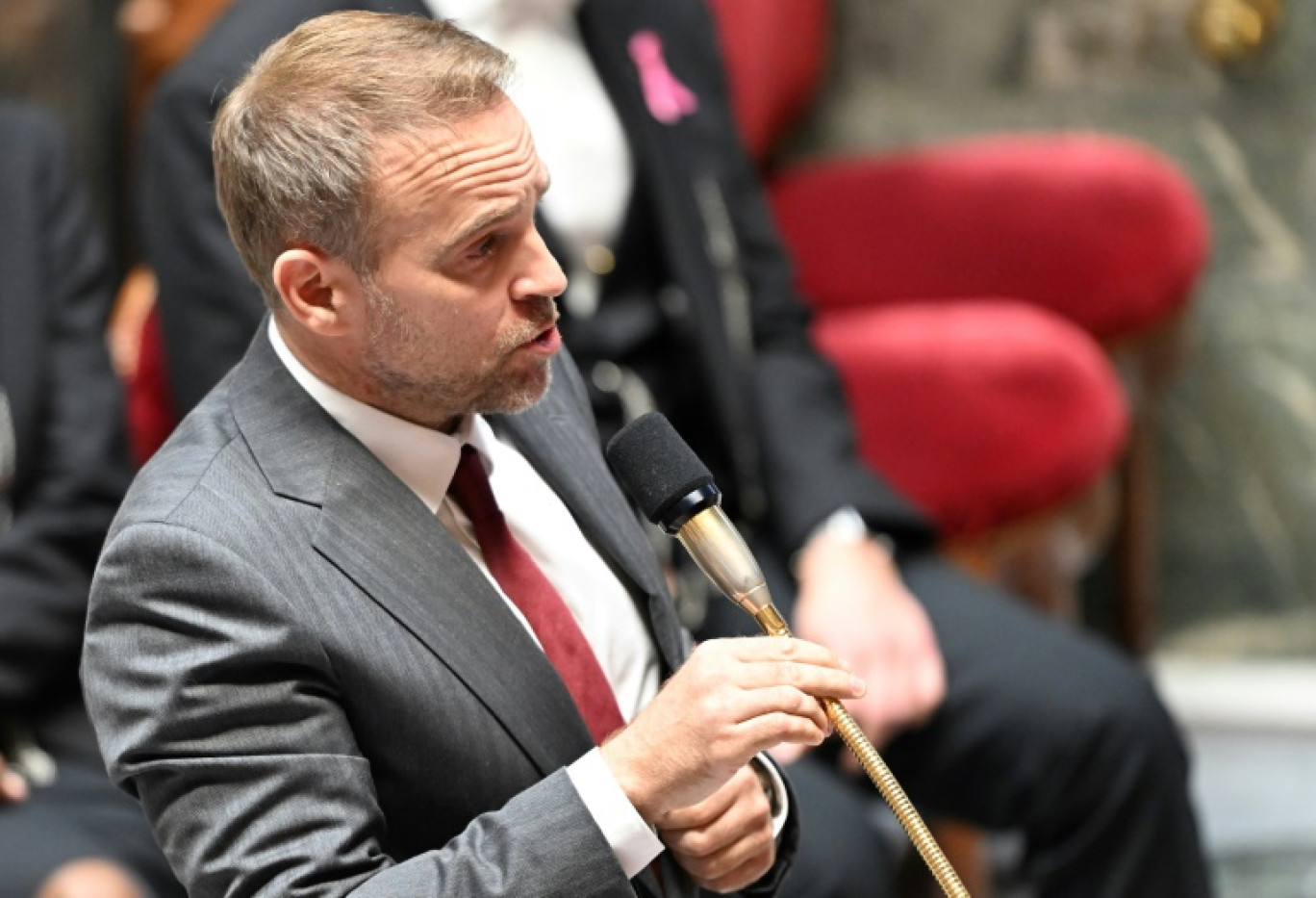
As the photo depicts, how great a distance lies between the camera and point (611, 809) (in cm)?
100

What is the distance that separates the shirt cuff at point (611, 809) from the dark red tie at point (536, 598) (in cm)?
10

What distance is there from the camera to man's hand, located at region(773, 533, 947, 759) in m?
1.71

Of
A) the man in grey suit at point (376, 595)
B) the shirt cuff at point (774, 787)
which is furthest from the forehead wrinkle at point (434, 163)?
the shirt cuff at point (774, 787)

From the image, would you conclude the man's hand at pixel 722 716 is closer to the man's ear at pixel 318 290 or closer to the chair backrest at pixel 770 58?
the man's ear at pixel 318 290

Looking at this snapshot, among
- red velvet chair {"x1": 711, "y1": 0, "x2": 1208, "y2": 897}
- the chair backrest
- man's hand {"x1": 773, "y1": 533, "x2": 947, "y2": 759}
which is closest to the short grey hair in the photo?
man's hand {"x1": 773, "y1": 533, "x2": 947, "y2": 759}

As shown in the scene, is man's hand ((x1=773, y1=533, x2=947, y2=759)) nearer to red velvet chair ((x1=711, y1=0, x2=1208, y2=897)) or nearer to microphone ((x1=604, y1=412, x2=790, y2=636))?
red velvet chair ((x1=711, y1=0, x2=1208, y2=897))

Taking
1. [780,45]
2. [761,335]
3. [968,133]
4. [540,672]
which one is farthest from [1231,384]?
[540,672]

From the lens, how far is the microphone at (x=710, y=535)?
974 millimetres

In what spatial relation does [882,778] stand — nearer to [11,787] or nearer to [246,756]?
[246,756]

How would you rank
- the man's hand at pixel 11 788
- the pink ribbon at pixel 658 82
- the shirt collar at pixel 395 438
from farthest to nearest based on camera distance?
the pink ribbon at pixel 658 82
the man's hand at pixel 11 788
the shirt collar at pixel 395 438

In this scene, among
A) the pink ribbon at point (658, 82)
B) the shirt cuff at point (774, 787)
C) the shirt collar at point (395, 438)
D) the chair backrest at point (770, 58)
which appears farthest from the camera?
the chair backrest at point (770, 58)

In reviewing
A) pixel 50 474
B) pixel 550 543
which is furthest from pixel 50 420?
pixel 550 543

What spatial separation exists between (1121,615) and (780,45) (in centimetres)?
98

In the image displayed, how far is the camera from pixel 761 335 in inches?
76.5
